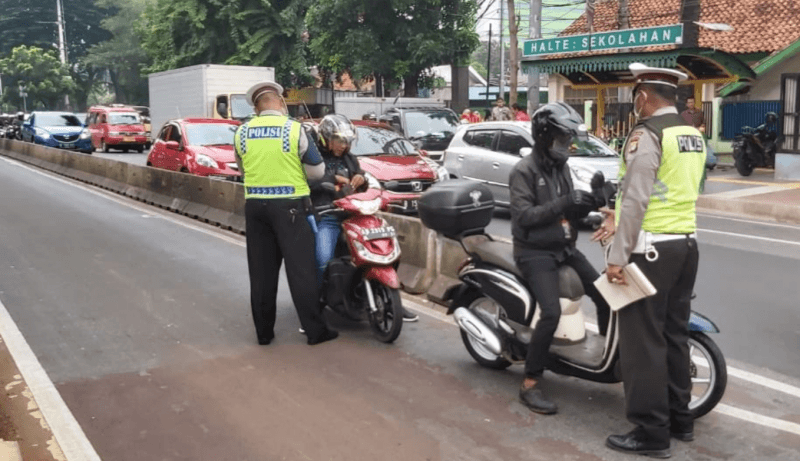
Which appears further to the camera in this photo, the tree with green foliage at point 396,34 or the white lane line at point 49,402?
the tree with green foliage at point 396,34

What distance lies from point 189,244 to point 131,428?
640cm

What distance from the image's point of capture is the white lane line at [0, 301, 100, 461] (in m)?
4.60

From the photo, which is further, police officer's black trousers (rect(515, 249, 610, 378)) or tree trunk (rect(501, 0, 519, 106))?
tree trunk (rect(501, 0, 519, 106))

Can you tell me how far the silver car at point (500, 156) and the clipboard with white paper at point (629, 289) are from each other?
28.4ft

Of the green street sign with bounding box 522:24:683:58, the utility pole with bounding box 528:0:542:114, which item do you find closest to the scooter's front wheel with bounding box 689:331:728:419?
the green street sign with bounding box 522:24:683:58

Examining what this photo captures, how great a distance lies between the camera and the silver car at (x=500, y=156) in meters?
13.3

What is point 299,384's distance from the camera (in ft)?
18.5

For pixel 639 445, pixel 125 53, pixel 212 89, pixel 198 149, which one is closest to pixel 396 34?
pixel 212 89

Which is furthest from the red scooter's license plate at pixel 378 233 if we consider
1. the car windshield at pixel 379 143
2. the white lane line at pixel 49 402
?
the car windshield at pixel 379 143

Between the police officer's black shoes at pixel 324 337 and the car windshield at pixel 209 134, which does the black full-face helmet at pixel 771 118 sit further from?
the police officer's black shoes at pixel 324 337

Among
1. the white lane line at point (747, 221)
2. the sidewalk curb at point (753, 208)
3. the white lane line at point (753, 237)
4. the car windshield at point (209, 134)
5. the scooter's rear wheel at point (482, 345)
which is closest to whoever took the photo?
the scooter's rear wheel at point (482, 345)

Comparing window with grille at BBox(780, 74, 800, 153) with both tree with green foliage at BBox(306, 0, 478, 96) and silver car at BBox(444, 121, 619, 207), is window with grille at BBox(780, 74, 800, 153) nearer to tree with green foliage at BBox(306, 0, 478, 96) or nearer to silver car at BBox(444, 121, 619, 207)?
→ silver car at BBox(444, 121, 619, 207)

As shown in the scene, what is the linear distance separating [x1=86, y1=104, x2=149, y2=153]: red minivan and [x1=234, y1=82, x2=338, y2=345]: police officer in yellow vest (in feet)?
95.8

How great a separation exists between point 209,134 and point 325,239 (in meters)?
10.1
